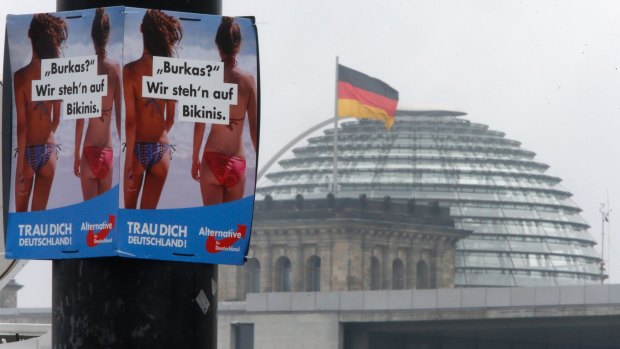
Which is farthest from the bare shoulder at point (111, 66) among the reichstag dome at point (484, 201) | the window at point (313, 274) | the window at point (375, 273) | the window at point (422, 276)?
the reichstag dome at point (484, 201)

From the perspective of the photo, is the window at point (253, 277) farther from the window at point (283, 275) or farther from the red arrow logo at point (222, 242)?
the red arrow logo at point (222, 242)

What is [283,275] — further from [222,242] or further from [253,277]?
[222,242]

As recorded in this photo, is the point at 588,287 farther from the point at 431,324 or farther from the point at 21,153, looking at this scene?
the point at 21,153

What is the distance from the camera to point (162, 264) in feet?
14.9

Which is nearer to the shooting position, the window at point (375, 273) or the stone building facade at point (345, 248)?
the stone building facade at point (345, 248)

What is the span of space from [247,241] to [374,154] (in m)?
187

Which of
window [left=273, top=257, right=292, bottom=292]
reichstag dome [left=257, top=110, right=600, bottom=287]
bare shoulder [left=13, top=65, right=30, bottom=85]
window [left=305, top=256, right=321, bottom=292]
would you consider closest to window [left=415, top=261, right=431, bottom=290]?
window [left=305, top=256, right=321, bottom=292]

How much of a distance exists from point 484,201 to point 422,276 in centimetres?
3254

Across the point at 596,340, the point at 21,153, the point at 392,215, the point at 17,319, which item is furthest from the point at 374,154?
the point at 21,153

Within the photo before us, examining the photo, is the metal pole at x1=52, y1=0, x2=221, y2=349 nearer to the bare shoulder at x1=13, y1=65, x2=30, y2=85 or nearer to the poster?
the poster

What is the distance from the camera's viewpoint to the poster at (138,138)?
4500 mm

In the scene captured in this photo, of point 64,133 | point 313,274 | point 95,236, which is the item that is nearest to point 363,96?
point 313,274

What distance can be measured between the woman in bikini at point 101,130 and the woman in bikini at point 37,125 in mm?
108

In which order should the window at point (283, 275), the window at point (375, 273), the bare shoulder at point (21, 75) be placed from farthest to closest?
the window at point (283, 275)
the window at point (375, 273)
the bare shoulder at point (21, 75)
